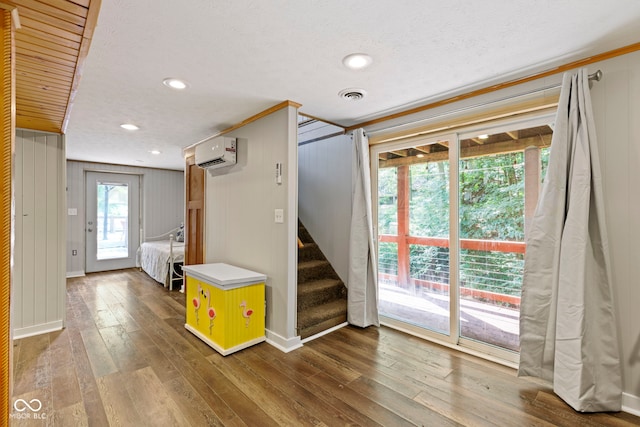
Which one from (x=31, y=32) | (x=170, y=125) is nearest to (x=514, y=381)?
(x=31, y=32)

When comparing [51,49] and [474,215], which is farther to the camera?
[474,215]

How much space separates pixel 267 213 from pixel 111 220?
16.5 feet

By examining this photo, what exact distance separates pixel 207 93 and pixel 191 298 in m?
2.02

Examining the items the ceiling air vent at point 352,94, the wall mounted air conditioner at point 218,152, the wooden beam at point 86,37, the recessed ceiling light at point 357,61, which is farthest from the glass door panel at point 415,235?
the wooden beam at point 86,37

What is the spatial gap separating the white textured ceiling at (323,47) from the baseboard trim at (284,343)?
2.15 meters

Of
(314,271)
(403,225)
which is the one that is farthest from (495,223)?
(314,271)

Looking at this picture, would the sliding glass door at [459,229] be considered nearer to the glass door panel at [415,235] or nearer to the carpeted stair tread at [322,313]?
the glass door panel at [415,235]

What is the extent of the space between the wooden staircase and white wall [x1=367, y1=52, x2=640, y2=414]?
7.23 ft

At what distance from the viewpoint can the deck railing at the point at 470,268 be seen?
242cm

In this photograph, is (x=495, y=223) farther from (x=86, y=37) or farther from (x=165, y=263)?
(x=165, y=263)

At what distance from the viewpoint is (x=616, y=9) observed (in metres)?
1.44

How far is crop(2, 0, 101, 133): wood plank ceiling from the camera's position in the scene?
1313mm

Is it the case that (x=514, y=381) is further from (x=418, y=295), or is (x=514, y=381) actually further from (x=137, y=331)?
(x=137, y=331)

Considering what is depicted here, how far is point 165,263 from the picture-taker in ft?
15.9
